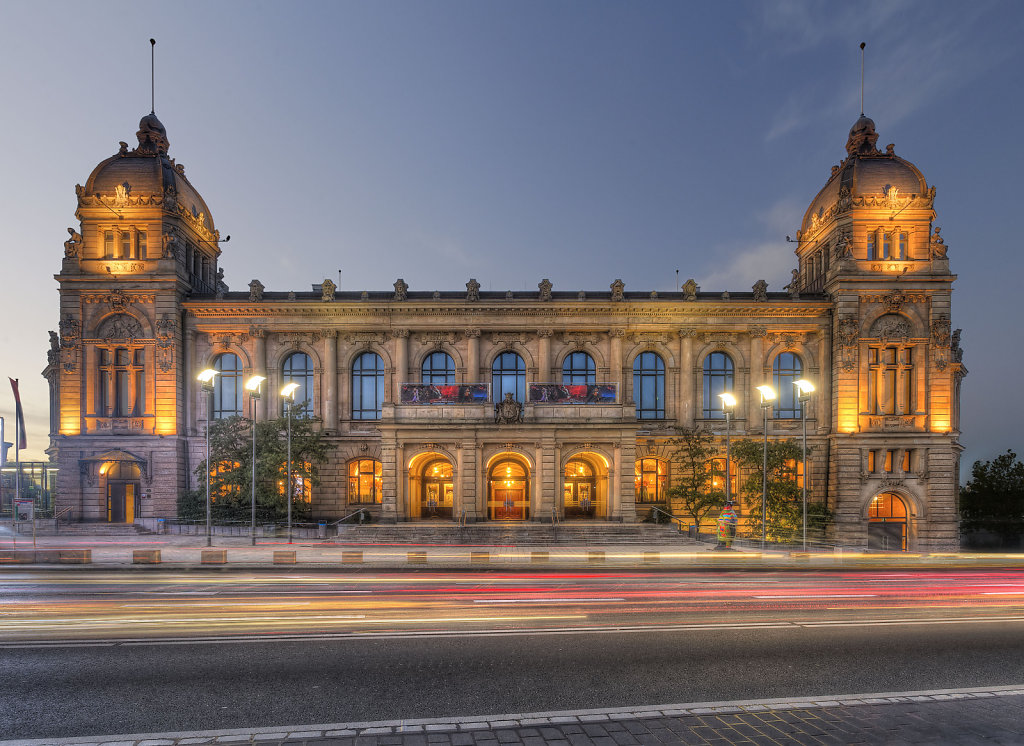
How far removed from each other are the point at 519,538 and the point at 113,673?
24.7 metres

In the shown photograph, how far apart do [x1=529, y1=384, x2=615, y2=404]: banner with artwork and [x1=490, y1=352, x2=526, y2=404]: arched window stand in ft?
17.2

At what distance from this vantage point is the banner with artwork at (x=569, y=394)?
37.2m

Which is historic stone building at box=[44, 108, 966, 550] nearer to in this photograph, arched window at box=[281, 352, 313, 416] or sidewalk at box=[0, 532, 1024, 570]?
arched window at box=[281, 352, 313, 416]

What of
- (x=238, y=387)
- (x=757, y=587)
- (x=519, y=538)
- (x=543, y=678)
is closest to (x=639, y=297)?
(x=519, y=538)

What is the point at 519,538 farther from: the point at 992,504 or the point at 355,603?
the point at 992,504

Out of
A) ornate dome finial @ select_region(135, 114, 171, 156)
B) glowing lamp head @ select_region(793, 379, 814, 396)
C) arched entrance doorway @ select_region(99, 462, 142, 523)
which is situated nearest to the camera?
glowing lamp head @ select_region(793, 379, 814, 396)

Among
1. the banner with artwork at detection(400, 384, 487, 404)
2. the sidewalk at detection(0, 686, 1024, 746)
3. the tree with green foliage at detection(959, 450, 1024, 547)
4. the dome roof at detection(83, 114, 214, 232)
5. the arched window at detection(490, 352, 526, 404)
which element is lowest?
the tree with green foliage at detection(959, 450, 1024, 547)

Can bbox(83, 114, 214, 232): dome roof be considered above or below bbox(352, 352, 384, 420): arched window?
above

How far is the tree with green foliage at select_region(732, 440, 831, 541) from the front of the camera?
36.3 metres

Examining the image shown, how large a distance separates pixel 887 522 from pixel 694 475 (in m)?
14.6

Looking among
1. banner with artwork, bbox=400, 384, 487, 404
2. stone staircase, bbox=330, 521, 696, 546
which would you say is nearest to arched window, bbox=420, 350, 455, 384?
banner with artwork, bbox=400, 384, 487, 404

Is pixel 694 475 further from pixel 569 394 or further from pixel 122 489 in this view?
pixel 122 489

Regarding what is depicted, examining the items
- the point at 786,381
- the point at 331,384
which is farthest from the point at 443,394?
the point at 786,381

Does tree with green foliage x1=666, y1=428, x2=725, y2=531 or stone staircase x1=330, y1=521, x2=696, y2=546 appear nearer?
stone staircase x1=330, y1=521, x2=696, y2=546
